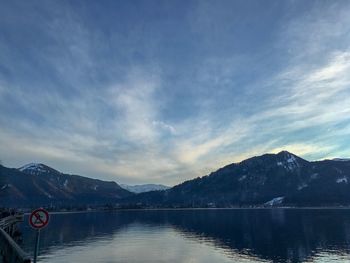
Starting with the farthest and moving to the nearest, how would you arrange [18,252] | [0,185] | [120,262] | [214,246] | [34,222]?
[0,185]
[214,246]
[120,262]
[34,222]
[18,252]

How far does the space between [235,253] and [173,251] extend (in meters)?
17.9

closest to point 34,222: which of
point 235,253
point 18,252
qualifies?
point 18,252

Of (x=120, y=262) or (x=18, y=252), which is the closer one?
(x=18, y=252)

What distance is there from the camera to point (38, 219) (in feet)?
54.2

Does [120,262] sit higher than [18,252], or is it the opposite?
[18,252]

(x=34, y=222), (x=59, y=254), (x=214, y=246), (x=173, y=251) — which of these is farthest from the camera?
(x=214, y=246)

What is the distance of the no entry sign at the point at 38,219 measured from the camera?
16203 mm

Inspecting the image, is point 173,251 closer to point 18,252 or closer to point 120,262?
point 120,262

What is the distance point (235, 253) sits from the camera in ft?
329

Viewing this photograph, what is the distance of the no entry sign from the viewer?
1620 cm

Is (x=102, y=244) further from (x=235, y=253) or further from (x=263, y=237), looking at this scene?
(x=263, y=237)

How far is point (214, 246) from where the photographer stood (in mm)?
114000

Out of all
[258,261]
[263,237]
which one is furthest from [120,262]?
[263,237]

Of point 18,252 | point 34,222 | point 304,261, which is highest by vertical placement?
point 34,222
